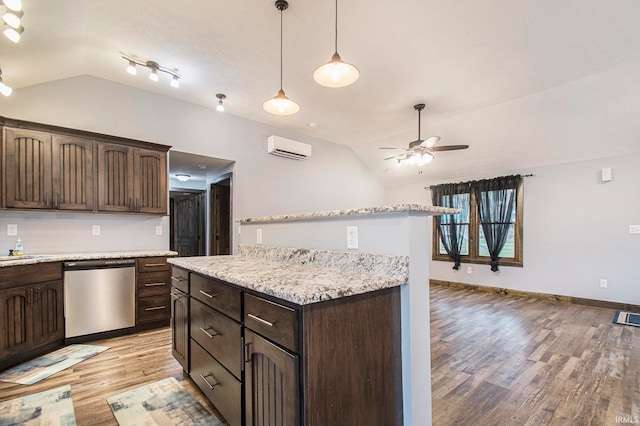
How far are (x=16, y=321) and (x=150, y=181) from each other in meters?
1.77

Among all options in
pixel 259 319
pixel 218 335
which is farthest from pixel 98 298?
pixel 259 319

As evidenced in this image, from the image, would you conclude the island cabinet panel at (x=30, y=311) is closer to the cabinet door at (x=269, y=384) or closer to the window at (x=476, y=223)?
the cabinet door at (x=269, y=384)

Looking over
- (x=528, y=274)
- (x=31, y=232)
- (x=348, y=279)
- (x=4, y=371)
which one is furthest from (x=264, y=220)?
(x=528, y=274)

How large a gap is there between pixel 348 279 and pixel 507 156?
4911 mm

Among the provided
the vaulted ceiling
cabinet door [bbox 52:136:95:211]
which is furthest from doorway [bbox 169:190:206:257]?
cabinet door [bbox 52:136:95:211]

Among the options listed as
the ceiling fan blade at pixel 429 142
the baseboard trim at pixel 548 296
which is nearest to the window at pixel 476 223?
the baseboard trim at pixel 548 296

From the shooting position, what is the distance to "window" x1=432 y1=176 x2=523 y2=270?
16.7ft

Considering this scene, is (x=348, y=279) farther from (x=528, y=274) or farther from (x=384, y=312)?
(x=528, y=274)

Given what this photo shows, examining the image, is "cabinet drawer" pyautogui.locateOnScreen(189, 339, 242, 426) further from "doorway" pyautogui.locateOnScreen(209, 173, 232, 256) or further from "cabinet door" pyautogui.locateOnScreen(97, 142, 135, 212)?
"doorway" pyautogui.locateOnScreen(209, 173, 232, 256)

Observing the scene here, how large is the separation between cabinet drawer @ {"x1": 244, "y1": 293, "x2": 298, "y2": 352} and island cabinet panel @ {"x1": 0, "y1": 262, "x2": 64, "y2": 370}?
2.43 m

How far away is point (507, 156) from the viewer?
4891mm

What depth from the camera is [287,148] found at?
189 inches

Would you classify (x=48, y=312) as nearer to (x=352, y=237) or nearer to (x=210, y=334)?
(x=210, y=334)

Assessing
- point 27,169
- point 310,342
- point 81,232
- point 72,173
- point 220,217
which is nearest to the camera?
point 310,342
